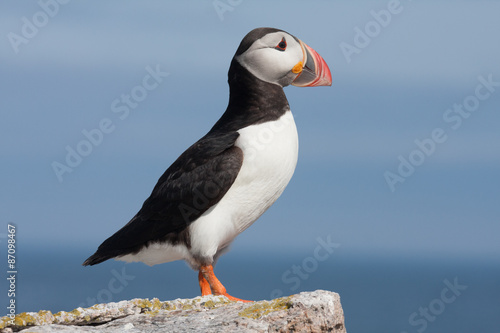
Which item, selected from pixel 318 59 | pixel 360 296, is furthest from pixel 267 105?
pixel 360 296

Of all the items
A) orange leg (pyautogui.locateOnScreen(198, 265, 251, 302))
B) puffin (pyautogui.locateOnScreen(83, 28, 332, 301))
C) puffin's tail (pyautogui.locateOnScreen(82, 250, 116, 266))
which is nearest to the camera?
orange leg (pyautogui.locateOnScreen(198, 265, 251, 302))

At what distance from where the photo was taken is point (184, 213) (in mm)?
7461

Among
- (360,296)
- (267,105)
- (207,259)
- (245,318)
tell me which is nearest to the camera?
(245,318)

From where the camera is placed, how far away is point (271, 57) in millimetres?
7895

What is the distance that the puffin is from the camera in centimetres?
741

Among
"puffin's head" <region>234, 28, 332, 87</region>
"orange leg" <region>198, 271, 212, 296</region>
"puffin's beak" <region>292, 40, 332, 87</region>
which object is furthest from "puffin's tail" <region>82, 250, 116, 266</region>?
"puffin's beak" <region>292, 40, 332, 87</region>

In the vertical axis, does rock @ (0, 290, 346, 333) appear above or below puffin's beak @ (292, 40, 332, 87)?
below

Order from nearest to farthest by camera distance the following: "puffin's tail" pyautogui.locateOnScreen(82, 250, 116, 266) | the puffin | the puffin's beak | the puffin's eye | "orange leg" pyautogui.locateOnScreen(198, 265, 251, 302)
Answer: "orange leg" pyautogui.locateOnScreen(198, 265, 251, 302)
the puffin
"puffin's tail" pyautogui.locateOnScreen(82, 250, 116, 266)
the puffin's eye
the puffin's beak

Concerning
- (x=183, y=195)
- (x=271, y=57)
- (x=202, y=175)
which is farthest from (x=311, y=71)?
(x=183, y=195)

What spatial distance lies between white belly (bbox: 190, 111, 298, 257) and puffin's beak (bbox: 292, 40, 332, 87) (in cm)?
85

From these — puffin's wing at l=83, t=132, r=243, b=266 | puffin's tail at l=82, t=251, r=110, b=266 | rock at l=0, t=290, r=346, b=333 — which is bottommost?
rock at l=0, t=290, r=346, b=333

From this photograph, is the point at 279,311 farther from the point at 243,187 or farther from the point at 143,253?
the point at 143,253

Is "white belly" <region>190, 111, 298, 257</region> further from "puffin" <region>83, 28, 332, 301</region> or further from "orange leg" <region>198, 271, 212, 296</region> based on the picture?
"orange leg" <region>198, 271, 212, 296</region>

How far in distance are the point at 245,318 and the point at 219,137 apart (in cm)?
272
